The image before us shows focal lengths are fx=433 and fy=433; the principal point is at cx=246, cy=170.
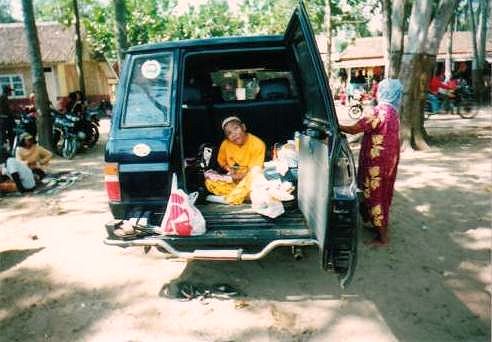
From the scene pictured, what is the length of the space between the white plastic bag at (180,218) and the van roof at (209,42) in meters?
1.29

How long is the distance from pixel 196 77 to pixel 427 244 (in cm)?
334

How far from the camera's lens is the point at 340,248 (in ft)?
9.39

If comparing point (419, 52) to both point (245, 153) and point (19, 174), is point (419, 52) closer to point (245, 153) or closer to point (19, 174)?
point (245, 153)

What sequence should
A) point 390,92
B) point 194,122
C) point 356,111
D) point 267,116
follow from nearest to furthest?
point 390,92 → point 194,122 → point 267,116 → point 356,111

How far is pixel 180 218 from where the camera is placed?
3.40 m

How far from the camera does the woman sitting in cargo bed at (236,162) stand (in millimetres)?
4281

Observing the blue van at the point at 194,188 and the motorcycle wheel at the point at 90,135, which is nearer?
A: the blue van at the point at 194,188

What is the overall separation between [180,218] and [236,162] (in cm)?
145

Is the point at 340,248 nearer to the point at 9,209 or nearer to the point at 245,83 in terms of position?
the point at 245,83

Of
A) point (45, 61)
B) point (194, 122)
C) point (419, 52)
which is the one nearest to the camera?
point (194, 122)

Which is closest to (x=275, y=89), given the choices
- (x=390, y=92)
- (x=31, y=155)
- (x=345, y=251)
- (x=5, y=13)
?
(x=390, y=92)

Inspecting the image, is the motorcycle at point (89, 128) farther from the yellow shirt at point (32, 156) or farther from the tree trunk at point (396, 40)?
the tree trunk at point (396, 40)

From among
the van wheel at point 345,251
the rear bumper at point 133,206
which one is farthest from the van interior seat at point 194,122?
the van wheel at point 345,251

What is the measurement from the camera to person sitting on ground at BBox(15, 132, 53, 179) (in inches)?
318
